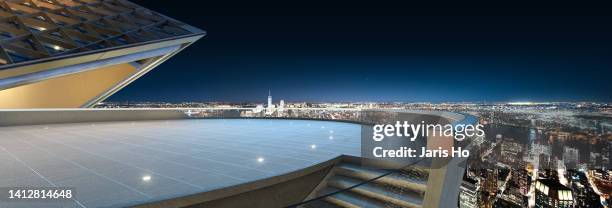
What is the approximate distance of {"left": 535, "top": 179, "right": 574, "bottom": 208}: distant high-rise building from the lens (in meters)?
7.78

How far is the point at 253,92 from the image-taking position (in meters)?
41.3

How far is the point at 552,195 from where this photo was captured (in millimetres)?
8094

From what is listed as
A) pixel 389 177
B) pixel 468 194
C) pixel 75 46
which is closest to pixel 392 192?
pixel 389 177

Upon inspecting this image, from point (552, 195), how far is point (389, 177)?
7604 mm

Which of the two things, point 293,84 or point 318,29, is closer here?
point 318,29

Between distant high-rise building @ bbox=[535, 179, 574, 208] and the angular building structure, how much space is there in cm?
1523

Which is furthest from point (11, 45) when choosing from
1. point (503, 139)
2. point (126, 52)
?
point (503, 139)

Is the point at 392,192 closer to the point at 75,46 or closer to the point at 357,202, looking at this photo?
the point at 357,202

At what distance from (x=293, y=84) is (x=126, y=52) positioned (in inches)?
1100

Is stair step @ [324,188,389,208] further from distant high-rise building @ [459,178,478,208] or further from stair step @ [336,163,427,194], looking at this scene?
distant high-rise building @ [459,178,478,208]

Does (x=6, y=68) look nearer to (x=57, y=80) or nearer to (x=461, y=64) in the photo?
(x=57, y=80)

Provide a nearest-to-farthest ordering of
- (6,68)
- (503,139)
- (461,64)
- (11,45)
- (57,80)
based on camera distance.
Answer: (503,139)
(6,68)
(11,45)
(57,80)
(461,64)

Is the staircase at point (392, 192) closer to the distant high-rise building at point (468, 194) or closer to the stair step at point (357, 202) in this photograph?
the stair step at point (357, 202)

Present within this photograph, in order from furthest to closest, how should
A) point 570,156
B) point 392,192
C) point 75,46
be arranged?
point 75,46 < point 570,156 < point 392,192
